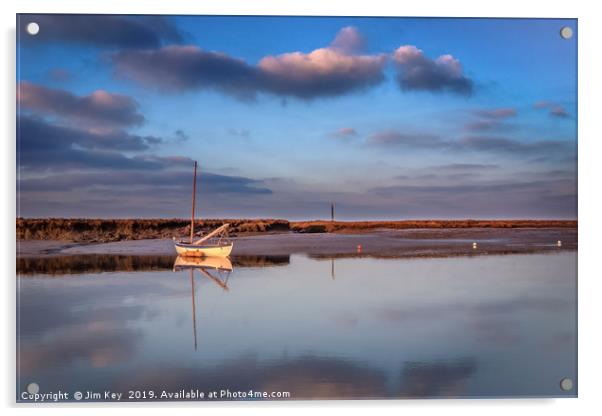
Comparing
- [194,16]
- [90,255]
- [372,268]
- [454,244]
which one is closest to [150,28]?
[194,16]

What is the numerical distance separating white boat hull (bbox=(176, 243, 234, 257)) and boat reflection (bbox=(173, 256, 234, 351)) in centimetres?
5

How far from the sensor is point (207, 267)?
5.45m

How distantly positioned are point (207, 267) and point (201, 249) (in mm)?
204

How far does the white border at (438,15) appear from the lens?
4145mm

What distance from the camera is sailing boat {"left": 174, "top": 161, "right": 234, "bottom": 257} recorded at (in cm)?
548

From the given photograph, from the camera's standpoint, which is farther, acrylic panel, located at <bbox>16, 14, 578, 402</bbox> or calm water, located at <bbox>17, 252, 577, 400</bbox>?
acrylic panel, located at <bbox>16, 14, 578, 402</bbox>

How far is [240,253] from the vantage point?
5746mm

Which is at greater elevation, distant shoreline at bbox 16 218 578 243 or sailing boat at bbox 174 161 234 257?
distant shoreline at bbox 16 218 578 243

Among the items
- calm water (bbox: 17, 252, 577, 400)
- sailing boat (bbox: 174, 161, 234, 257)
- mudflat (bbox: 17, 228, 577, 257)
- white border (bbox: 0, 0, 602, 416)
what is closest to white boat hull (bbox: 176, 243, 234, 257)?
sailing boat (bbox: 174, 161, 234, 257)

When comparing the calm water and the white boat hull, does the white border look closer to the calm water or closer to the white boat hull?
the calm water

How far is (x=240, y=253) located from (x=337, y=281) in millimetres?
1104

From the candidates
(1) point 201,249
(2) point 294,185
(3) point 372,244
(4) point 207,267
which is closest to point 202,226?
(1) point 201,249

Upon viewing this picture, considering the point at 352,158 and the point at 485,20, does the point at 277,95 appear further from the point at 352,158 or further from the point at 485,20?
the point at 485,20

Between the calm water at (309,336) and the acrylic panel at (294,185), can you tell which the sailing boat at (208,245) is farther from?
the calm water at (309,336)
